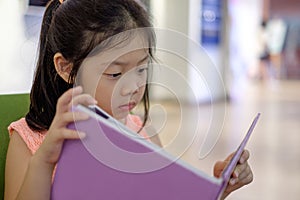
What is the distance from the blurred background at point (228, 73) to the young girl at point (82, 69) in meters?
0.04

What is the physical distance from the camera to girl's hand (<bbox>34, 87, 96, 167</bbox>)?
1.63 feet

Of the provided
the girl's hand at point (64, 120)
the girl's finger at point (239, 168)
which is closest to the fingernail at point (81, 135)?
the girl's hand at point (64, 120)

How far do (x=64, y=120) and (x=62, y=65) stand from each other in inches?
7.5

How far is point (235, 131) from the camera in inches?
169

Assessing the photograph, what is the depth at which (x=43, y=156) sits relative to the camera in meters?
0.55

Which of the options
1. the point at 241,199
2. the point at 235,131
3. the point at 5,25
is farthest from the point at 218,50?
the point at 5,25

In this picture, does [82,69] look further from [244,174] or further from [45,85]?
[244,174]

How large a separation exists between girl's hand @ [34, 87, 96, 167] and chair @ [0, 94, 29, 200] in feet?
0.91

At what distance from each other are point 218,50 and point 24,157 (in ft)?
21.6

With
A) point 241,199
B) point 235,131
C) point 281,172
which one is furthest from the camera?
point 235,131

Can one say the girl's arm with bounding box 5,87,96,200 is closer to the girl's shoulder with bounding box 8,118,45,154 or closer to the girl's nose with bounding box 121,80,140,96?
the girl's shoulder with bounding box 8,118,45,154

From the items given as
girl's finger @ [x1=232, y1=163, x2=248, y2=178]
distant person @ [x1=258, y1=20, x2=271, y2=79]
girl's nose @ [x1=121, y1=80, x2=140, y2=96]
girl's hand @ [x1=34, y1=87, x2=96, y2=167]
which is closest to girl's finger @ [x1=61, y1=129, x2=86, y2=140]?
girl's hand @ [x1=34, y1=87, x2=96, y2=167]

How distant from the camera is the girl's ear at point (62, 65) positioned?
2.22 feet

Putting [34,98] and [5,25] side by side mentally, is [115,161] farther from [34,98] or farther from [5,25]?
[5,25]
